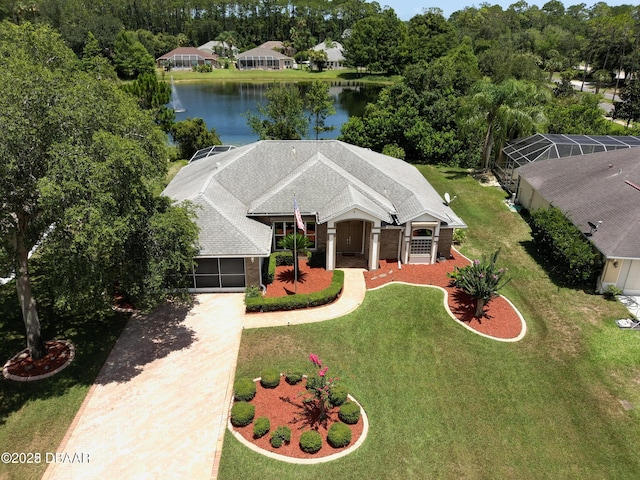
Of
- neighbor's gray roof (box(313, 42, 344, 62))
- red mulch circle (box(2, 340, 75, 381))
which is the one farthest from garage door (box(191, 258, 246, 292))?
neighbor's gray roof (box(313, 42, 344, 62))

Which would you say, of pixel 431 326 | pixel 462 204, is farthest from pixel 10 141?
pixel 462 204

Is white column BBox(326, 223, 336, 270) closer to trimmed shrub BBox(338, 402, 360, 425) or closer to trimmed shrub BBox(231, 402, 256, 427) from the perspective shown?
trimmed shrub BBox(338, 402, 360, 425)

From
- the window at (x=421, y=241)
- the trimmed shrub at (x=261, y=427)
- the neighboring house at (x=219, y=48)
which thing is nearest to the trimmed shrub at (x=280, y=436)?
the trimmed shrub at (x=261, y=427)

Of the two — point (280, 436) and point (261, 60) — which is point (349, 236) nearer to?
point (280, 436)

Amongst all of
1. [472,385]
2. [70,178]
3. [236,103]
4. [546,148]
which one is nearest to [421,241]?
[472,385]

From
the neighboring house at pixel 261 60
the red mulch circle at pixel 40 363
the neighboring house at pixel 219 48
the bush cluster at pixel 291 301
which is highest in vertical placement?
the neighboring house at pixel 219 48

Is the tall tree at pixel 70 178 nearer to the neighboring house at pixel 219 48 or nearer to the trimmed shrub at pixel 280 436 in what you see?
the trimmed shrub at pixel 280 436

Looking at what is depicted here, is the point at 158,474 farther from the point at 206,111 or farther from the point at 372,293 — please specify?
the point at 206,111
